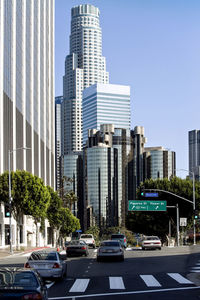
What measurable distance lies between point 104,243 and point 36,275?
27394 millimetres

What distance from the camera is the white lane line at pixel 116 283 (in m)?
21.8

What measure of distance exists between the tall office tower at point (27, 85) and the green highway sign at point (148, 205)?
18697mm

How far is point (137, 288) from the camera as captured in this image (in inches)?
845

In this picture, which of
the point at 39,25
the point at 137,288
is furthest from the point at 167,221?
the point at 137,288

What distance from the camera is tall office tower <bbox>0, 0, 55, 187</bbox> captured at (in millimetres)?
77188

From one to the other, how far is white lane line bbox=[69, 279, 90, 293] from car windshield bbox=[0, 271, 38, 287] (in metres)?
8.41

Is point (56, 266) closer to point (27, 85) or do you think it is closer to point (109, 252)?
point (109, 252)

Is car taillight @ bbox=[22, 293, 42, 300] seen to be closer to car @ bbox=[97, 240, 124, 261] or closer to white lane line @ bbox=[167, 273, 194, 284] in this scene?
white lane line @ bbox=[167, 273, 194, 284]

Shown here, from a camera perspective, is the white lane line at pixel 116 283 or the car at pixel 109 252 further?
the car at pixel 109 252

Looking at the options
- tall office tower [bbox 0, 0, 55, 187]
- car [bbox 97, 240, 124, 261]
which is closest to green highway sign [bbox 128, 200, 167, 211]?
tall office tower [bbox 0, 0, 55, 187]

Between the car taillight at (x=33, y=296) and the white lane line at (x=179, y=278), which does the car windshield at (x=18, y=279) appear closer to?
the car taillight at (x=33, y=296)

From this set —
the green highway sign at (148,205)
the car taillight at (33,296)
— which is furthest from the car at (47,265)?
the green highway sign at (148,205)

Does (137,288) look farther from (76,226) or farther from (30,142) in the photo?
(76,226)

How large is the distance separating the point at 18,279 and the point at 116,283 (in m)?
12.0
